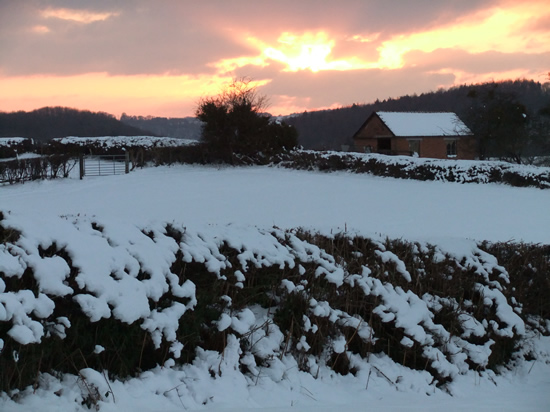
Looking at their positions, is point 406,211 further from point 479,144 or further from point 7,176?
point 479,144

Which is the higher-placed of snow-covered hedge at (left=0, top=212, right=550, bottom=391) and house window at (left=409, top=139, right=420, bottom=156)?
house window at (left=409, top=139, right=420, bottom=156)

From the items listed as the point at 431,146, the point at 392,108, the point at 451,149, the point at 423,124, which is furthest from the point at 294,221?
the point at 392,108

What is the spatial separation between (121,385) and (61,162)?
64.3ft

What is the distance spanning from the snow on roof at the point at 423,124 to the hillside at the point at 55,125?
30983 mm

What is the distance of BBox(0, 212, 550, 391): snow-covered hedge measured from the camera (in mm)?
3633

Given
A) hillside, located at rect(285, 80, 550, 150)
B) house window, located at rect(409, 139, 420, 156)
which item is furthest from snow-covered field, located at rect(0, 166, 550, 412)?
hillside, located at rect(285, 80, 550, 150)

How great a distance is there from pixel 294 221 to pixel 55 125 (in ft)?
170

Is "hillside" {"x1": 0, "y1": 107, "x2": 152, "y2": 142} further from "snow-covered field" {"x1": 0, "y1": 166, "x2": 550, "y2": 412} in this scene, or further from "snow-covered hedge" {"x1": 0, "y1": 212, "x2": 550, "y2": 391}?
"snow-covered hedge" {"x1": 0, "y1": 212, "x2": 550, "y2": 391}

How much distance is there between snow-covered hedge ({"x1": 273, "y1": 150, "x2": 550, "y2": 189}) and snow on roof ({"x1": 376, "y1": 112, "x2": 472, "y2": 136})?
18.2 m

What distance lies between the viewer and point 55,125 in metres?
57.0

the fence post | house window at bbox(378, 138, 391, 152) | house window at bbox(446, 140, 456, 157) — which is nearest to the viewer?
the fence post

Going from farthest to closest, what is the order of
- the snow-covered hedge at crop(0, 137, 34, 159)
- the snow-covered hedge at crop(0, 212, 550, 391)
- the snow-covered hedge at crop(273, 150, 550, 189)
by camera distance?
the snow-covered hedge at crop(0, 137, 34, 159)
the snow-covered hedge at crop(273, 150, 550, 189)
the snow-covered hedge at crop(0, 212, 550, 391)

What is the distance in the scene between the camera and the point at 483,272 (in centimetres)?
578

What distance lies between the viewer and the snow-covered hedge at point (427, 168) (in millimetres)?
18906
